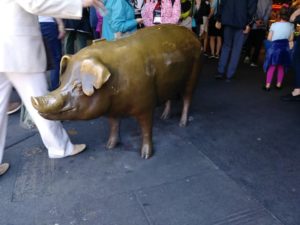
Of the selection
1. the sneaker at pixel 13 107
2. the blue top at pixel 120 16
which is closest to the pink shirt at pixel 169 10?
the blue top at pixel 120 16

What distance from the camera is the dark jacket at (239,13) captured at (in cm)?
552

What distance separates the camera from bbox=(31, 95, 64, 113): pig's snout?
2604mm

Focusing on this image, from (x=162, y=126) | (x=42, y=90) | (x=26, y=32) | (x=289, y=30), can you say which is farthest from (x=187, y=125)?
(x=289, y=30)

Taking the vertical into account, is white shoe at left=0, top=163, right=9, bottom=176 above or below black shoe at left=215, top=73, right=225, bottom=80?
above

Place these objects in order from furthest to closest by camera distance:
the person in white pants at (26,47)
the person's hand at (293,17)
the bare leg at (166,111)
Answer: the person's hand at (293,17) < the bare leg at (166,111) < the person in white pants at (26,47)

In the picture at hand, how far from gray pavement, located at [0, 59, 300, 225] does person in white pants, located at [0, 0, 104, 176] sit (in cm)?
49

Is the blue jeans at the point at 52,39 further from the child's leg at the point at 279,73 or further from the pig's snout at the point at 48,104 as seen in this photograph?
the child's leg at the point at 279,73

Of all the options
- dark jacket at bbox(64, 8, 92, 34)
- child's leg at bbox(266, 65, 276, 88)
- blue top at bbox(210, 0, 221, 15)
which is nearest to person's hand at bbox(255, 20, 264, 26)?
blue top at bbox(210, 0, 221, 15)

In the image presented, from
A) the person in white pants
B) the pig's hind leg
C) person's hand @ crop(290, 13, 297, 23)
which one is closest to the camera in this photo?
the person in white pants

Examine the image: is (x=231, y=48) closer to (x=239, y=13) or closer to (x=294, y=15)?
(x=239, y=13)

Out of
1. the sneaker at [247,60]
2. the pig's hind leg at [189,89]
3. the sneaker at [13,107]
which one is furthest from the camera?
the sneaker at [247,60]

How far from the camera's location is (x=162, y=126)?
13.4ft

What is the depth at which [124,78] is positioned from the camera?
281 centimetres

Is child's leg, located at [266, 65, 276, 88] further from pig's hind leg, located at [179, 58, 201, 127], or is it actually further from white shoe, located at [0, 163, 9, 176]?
white shoe, located at [0, 163, 9, 176]
